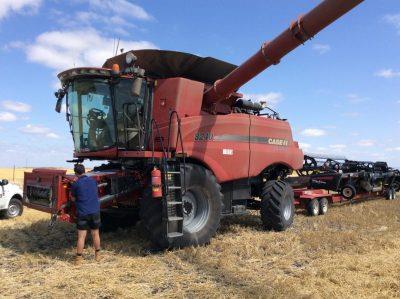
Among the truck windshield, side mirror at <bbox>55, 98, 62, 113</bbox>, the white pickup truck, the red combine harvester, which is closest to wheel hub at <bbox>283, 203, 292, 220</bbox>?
the red combine harvester

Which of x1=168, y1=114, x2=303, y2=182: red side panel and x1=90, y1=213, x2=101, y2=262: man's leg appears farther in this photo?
x1=168, y1=114, x2=303, y2=182: red side panel

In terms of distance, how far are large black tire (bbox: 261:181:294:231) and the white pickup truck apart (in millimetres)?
6340

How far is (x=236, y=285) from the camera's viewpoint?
5.27 meters

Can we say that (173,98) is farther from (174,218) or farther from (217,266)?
(217,266)

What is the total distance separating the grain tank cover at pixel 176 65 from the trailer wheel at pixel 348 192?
276 inches

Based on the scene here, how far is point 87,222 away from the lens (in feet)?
21.5

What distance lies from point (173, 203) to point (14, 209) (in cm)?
642

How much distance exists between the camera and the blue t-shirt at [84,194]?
6.42m

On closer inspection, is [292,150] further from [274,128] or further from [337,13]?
[337,13]

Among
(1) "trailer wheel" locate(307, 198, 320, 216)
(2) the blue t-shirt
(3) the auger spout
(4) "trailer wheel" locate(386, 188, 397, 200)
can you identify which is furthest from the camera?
(4) "trailer wheel" locate(386, 188, 397, 200)

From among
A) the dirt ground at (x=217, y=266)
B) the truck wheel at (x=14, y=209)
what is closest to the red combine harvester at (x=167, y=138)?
the dirt ground at (x=217, y=266)

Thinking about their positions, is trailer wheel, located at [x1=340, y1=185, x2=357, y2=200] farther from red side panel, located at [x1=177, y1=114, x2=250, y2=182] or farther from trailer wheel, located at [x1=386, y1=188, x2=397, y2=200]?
red side panel, located at [x1=177, y1=114, x2=250, y2=182]

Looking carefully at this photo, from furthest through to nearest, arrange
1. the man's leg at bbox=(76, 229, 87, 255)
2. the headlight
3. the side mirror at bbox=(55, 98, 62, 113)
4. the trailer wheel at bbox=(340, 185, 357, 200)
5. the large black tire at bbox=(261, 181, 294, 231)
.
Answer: the trailer wheel at bbox=(340, 185, 357, 200), the large black tire at bbox=(261, 181, 294, 231), the side mirror at bbox=(55, 98, 62, 113), the headlight, the man's leg at bbox=(76, 229, 87, 255)

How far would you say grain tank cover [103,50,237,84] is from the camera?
8.09m
